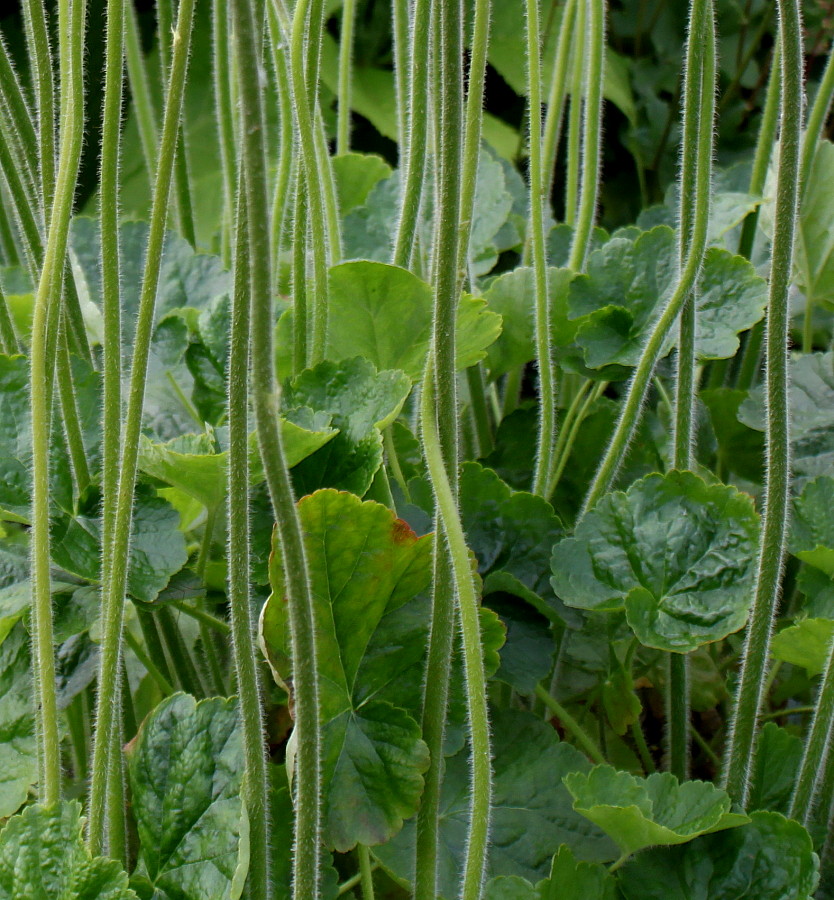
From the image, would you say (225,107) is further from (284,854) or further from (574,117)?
(284,854)

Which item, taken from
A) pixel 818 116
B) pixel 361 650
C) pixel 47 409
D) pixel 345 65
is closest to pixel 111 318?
pixel 47 409

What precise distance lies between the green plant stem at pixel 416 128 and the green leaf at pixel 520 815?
0.20 metres

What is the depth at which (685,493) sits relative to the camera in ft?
1.24

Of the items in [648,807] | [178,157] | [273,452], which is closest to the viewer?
[273,452]

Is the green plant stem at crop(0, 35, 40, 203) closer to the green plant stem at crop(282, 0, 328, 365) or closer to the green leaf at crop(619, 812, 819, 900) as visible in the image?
the green plant stem at crop(282, 0, 328, 365)

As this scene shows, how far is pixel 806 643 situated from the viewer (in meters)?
0.36

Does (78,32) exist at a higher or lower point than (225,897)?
higher

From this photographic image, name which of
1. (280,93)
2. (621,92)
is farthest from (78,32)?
(621,92)

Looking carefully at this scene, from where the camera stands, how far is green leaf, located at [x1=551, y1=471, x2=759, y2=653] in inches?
14.0

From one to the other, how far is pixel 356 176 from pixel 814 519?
336 mm

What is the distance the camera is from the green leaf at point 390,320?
0.40 meters

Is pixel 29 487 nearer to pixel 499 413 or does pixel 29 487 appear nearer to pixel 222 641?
pixel 222 641

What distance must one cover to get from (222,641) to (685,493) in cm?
23

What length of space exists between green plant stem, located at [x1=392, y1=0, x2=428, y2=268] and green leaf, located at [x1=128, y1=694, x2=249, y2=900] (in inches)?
7.7
